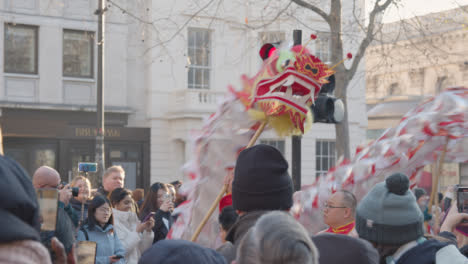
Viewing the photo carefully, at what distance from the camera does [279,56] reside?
5.29 metres

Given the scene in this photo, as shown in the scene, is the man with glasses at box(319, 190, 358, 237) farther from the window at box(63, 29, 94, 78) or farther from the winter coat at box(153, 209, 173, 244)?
Answer: the window at box(63, 29, 94, 78)

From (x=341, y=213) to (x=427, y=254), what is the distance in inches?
71.1

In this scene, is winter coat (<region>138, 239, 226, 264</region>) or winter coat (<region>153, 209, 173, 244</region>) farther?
winter coat (<region>153, 209, 173, 244</region>)

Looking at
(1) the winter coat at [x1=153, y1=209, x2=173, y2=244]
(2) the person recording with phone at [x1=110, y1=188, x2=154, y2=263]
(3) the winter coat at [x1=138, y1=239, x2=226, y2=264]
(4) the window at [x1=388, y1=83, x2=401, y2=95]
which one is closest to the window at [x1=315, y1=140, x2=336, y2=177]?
(4) the window at [x1=388, y1=83, x2=401, y2=95]

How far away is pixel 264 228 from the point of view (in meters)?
2.00

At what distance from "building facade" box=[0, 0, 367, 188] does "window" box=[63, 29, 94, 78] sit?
30 mm

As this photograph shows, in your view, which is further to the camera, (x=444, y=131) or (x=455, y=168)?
(x=455, y=168)

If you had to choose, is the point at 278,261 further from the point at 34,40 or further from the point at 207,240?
the point at 34,40

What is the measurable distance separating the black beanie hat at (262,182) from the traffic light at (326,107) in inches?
108

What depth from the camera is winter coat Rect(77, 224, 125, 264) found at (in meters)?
6.23

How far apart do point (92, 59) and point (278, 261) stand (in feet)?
66.8

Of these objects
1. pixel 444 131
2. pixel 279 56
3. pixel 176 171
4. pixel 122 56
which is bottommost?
pixel 176 171

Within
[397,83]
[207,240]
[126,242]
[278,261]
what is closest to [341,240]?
[278,261]

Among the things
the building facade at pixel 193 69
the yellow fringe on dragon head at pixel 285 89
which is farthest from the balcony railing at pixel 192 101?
the yellow fringe on dragon head at pixel 285 89
